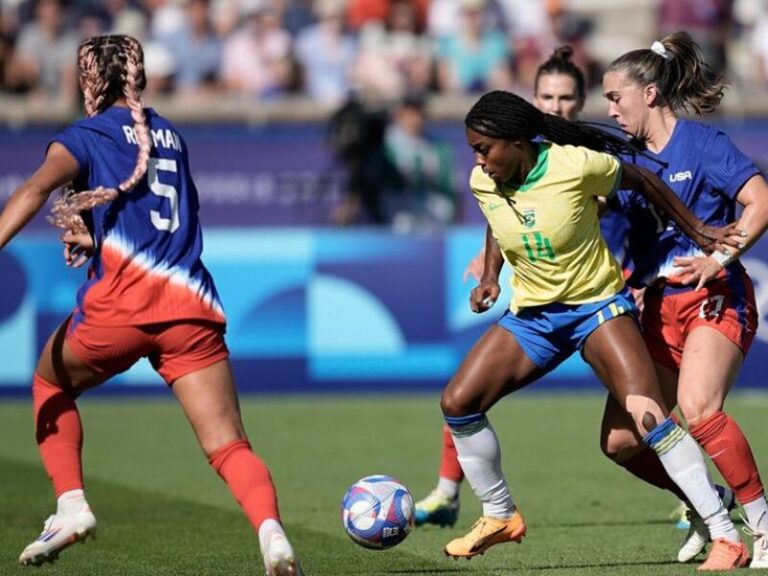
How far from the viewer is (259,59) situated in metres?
18.1

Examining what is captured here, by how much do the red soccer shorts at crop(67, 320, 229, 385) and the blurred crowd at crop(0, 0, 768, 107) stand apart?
11.3 m

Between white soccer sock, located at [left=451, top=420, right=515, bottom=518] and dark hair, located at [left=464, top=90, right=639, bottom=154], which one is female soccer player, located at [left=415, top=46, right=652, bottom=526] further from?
dark hair, located at [left=464, top=90, right=639, bottom=154]

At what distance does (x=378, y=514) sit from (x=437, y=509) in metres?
1.67

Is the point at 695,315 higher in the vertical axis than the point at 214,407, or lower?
higher

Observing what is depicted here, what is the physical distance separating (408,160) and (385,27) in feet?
9.09

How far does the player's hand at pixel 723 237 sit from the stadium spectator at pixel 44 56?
39.4ft

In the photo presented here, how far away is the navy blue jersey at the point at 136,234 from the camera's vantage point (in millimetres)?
6133

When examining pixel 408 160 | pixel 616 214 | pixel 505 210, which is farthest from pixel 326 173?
pixel 505 210

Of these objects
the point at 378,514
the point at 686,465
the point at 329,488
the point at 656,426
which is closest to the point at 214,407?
the point at 378,514

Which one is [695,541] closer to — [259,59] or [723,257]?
[723,257]

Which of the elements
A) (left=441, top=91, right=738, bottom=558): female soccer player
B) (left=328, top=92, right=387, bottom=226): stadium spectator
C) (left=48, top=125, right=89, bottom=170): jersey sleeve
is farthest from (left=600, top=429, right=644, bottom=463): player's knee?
(left=328, top=92, right=387, bottom=226): stadium spectator

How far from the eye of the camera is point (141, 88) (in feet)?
20.9

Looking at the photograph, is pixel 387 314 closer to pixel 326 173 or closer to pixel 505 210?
pixel 326 173

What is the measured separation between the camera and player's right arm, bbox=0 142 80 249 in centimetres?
596
